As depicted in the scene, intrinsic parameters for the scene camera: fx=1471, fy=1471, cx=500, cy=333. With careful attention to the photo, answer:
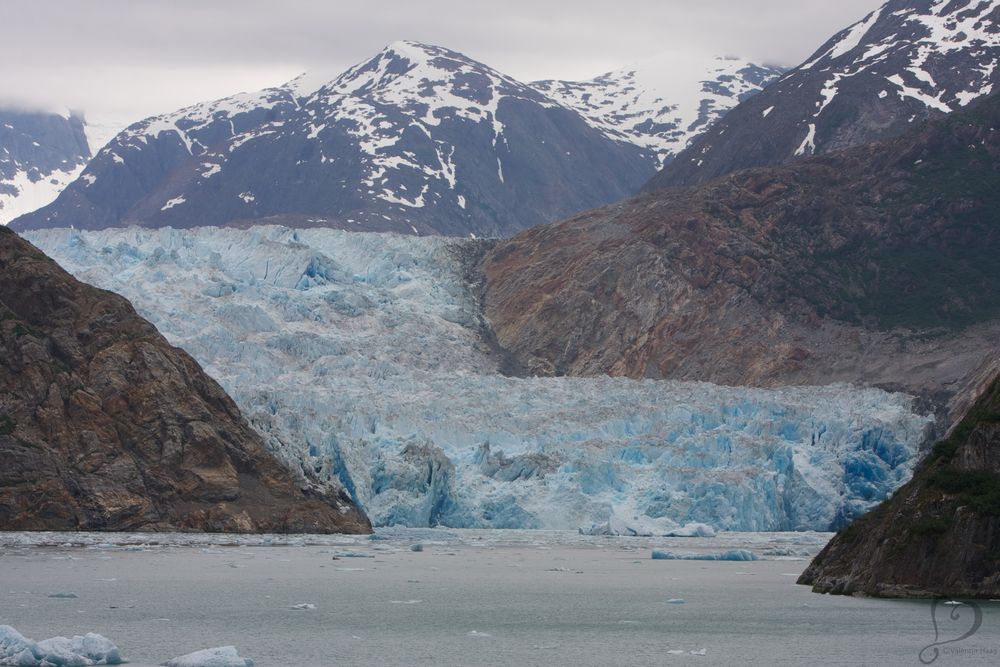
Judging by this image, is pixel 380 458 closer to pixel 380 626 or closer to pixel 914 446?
pixel 914 446

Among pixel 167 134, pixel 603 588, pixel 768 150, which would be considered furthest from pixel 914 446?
pixel 167 134


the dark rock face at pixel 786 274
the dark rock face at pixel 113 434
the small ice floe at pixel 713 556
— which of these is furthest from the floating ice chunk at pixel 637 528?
the dark rock face at pixel 786 274

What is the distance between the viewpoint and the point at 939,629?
76.6 ft

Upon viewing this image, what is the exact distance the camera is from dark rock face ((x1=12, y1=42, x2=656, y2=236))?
165 meters

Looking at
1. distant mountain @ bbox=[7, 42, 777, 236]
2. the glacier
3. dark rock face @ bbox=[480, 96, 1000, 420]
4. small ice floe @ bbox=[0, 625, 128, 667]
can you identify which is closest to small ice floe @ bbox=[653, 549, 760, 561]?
the glacier

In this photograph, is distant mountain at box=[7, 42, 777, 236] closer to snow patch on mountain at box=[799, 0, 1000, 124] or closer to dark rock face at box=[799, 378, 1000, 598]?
snow patch on mountain at box=[799, 0, 1000, 124]

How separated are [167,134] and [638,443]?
15488 cm

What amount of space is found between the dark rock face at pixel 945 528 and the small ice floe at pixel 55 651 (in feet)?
45.2

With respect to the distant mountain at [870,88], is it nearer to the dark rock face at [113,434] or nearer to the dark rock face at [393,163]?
the dark rock face at [393,163]

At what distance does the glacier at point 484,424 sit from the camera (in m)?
52.7

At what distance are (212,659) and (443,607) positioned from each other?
928 cm

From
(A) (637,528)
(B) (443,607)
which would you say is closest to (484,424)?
(A) (637,528)

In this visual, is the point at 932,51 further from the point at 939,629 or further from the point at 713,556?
the point at 939,629

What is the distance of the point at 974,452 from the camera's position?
26.0 meters
